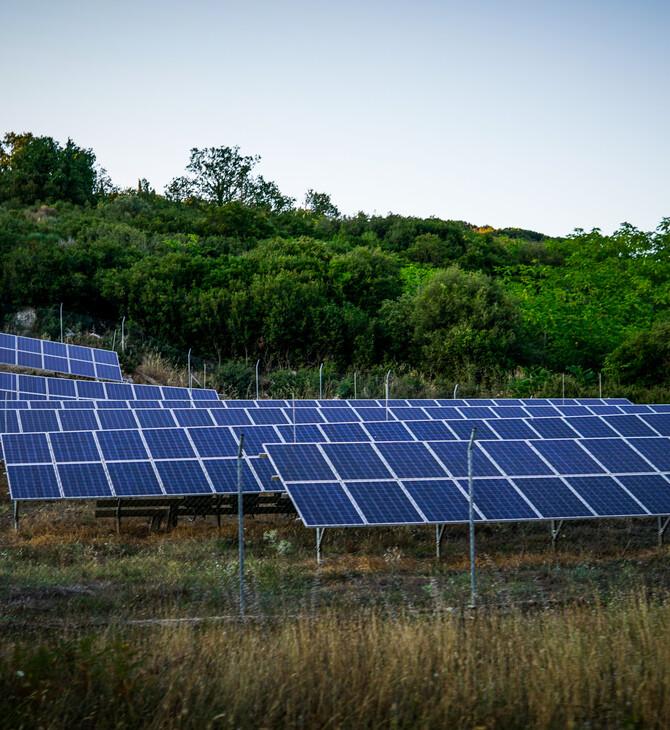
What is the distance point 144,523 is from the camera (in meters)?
18.4

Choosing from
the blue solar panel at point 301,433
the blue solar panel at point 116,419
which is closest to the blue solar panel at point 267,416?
the blue solar panel at point 301,433

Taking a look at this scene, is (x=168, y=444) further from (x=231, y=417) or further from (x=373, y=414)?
(x=373, y=414)

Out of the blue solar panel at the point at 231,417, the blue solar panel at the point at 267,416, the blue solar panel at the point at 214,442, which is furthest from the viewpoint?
the blue solar panel at the point at 267,416

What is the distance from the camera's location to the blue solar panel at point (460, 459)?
15367 millimetres

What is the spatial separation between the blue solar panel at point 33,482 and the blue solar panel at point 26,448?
0.97 feet

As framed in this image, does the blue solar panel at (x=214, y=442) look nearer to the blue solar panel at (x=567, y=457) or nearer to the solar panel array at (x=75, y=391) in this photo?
the blue solar panel at (x=567, y=457)

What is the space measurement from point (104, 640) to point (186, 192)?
66.4 m

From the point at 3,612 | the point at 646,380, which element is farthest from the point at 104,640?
the point at 646,380

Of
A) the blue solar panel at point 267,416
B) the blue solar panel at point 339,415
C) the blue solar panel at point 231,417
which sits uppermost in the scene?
the blue solar panel at point 231,417

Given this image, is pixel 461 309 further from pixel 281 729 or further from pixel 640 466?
pixel 281 729

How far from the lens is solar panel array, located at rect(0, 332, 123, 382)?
2991 centimetres

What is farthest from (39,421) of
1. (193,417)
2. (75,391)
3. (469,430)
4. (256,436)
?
(469,430)

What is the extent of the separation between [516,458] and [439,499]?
2670 millimetres

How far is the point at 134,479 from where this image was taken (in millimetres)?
16219
